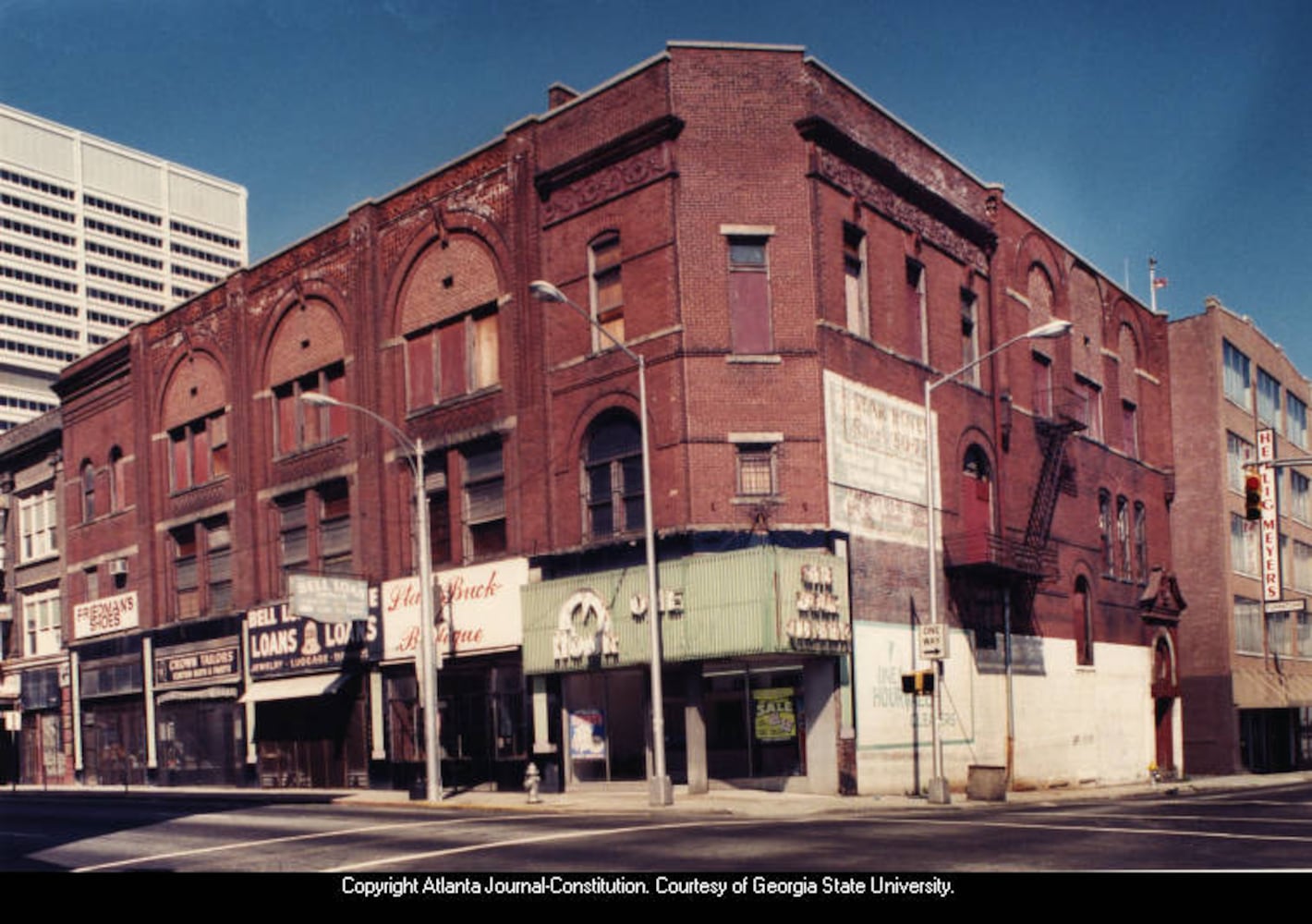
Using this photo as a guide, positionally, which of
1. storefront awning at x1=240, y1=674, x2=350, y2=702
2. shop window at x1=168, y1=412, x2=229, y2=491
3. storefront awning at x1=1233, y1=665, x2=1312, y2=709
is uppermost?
shop window at x1=168, y1=412, x2=229, y2=491

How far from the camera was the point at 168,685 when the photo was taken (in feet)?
153

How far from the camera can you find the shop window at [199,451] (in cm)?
4591

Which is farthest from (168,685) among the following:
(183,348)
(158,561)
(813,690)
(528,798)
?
(813,690)

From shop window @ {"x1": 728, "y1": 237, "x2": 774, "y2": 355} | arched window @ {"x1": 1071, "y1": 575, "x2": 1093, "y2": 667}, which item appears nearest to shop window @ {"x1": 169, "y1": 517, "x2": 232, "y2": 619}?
shop window @ {"x1": 728, "y1": 237, "x2": 774, "y2": 355}

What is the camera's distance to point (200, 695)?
148 feet

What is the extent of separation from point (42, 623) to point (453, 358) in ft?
91.9

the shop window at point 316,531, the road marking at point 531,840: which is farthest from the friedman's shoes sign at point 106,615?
the road marking at point 531,840

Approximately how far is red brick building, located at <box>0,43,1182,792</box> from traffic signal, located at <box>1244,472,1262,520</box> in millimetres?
5854

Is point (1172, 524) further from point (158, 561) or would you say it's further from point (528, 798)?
point (158, 561)

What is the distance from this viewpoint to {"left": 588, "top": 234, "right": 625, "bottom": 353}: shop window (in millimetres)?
33312

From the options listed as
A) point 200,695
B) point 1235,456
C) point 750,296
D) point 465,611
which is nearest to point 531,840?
point 750,296

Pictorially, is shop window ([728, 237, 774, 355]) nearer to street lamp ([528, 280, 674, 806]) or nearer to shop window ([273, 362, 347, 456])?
street lamp ([528, 280, 674, 806])

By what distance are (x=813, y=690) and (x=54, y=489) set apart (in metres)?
36.9

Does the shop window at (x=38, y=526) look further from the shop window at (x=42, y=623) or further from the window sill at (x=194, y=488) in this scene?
the window sill at (x=194, y=488)
